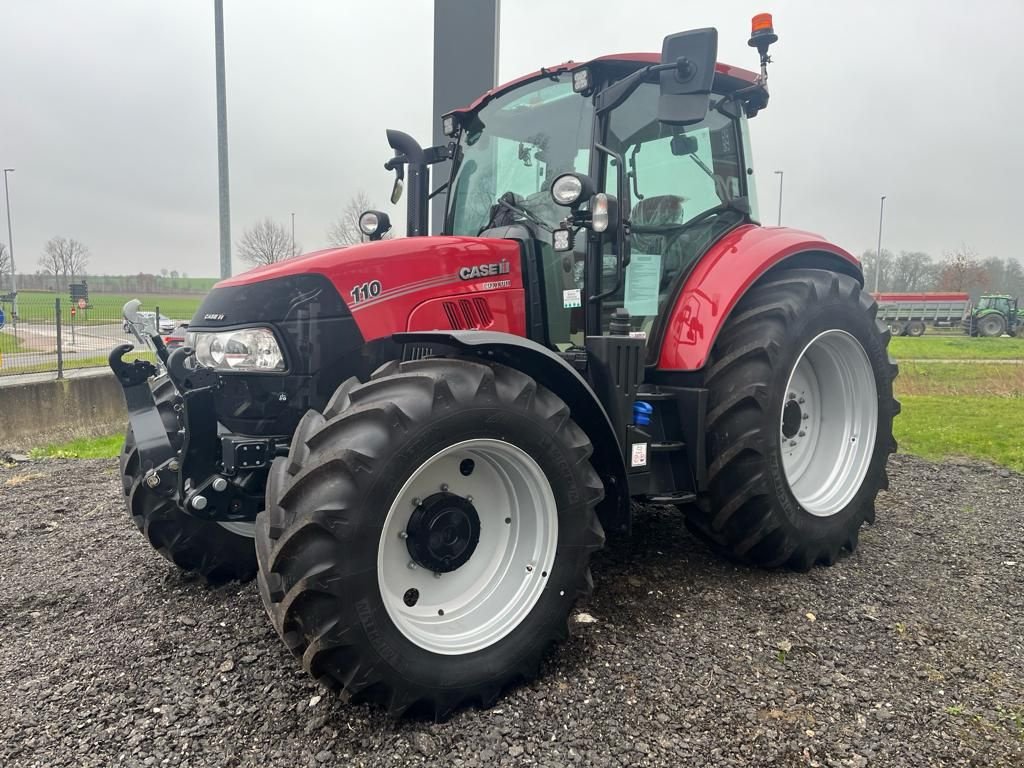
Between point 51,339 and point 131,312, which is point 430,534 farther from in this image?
point 51,339

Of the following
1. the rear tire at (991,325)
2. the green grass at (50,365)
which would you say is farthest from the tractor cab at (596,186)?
the rear tire at (991,325)

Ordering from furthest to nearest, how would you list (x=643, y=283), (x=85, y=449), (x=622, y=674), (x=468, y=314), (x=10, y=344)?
1. (x=10, y=344)
2. (x=85, y=449)
3. (x=643, y=283)
4. (x=468, y=314)
5. (x=622, y=674)

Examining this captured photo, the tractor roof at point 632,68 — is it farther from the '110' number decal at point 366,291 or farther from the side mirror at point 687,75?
the '110' number decal at point 366,291

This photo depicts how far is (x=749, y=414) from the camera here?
10.8ft

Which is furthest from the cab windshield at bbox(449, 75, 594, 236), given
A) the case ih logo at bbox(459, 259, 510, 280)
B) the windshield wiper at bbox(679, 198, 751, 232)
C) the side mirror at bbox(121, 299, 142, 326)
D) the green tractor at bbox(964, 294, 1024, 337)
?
the green tractor at bbox(964, 294, 1024, 337)

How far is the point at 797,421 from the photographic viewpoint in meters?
3.86

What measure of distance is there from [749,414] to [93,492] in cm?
472

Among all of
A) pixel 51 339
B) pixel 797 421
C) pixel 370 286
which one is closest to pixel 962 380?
pixel 797 421

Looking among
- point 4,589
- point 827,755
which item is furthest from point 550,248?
point 4,589

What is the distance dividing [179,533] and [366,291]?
4.95 ft

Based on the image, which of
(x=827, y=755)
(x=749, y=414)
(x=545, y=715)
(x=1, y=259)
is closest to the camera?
(x=827, y=755)

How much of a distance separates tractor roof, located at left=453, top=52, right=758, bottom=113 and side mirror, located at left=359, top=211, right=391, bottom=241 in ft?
2.52

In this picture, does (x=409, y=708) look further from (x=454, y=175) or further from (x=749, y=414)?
(x=454, y=175)

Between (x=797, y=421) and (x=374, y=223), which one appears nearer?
(x=797, y=421)
